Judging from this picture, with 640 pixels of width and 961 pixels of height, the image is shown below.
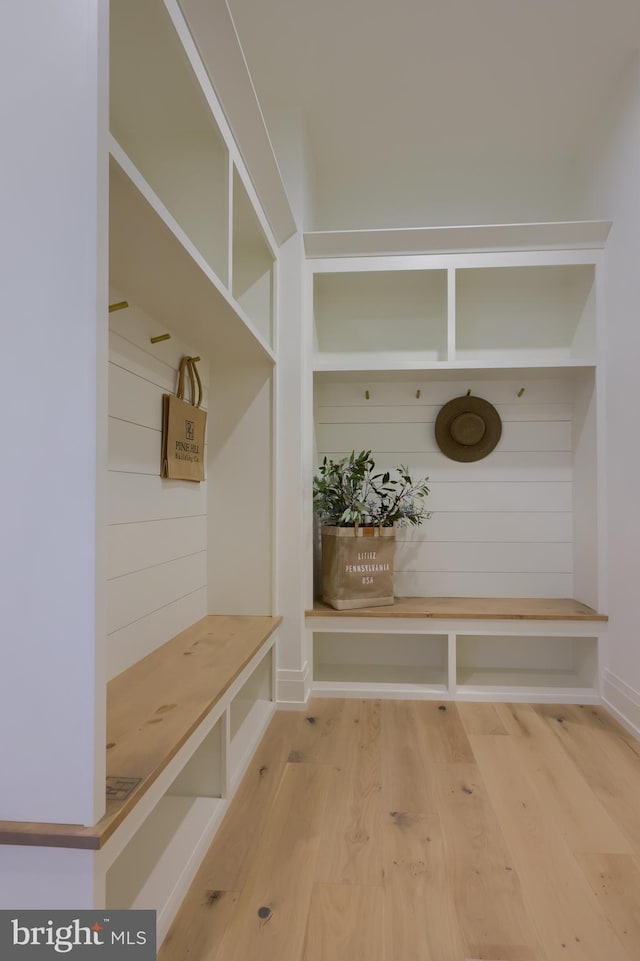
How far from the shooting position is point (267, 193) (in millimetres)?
2277

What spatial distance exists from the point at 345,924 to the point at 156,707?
0.66 meters

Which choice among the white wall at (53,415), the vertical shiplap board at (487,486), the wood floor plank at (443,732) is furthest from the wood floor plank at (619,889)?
the vertical shiplap board at (487,486)

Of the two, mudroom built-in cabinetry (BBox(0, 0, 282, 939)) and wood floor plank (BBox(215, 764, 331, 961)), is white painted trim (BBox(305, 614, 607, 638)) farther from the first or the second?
wood floor plank (BBox(215, 764, 331, 961))

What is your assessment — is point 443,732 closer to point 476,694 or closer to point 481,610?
point 476,694

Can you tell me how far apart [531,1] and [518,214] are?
1.17 m

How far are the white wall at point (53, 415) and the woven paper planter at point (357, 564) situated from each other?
1.86m

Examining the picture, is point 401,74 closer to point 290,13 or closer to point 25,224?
point 290,13

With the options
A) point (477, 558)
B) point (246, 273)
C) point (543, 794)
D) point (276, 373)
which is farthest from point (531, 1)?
point (543, 794)

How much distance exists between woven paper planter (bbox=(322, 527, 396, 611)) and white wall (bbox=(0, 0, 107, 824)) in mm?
1856

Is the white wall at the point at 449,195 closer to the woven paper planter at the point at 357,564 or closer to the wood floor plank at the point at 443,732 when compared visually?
the woven paper planter at the point at 357,564

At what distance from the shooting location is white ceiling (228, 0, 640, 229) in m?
2.15

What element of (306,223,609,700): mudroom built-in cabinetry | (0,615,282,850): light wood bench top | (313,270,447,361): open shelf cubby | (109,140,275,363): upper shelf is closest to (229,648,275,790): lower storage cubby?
(0,615,282,850): light wood bench top

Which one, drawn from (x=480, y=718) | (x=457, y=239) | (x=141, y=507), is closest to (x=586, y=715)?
(x=480, y=718)

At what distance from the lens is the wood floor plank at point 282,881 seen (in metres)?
1.25
